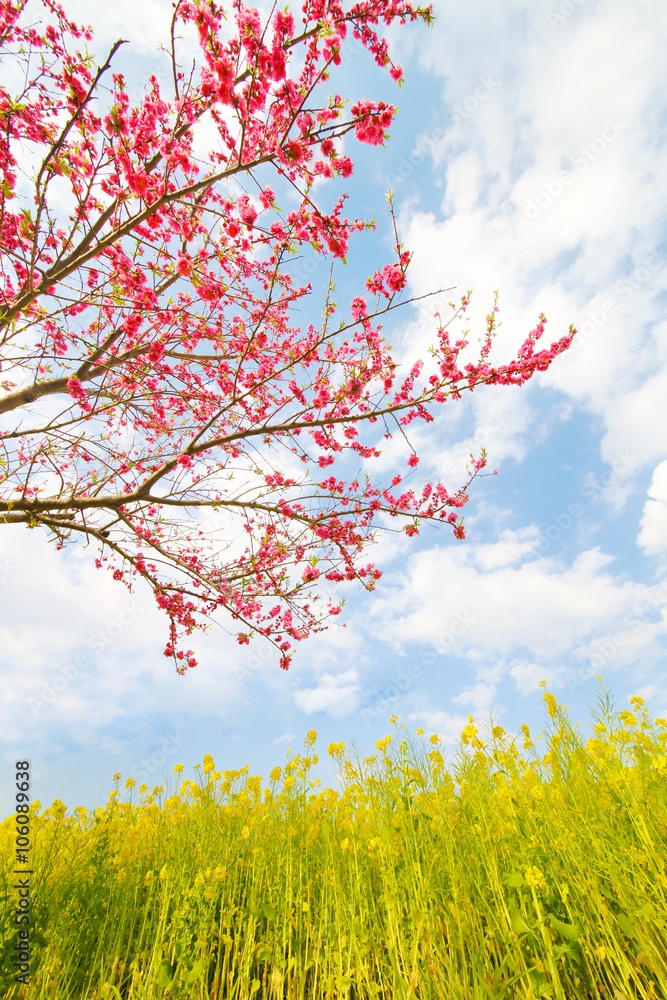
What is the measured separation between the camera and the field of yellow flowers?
101 inches

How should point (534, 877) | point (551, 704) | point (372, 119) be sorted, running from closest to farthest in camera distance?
point (534, 877), point (372, 119), point (551, 704)

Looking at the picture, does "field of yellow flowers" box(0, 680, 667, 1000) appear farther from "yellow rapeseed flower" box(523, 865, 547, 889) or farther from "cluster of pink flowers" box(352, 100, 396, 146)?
"cluster of pink flowers" box(352, 100, 396, 146)

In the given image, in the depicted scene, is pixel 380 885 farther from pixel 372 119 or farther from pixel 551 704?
pixel 372 119

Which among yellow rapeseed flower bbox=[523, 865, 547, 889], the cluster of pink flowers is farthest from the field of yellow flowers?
the cluster of pink flowers

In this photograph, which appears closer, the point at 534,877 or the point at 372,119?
the point at 534,877

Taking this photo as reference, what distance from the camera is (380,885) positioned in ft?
12.3

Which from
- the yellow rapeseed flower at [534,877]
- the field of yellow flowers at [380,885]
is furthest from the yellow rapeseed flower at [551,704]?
the yellow rapeseed flower at [534,877]

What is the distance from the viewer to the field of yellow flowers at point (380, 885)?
2.56 m

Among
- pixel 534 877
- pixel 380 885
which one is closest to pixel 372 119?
pixel 534 877

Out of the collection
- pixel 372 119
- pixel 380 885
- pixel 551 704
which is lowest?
pixel 380 885

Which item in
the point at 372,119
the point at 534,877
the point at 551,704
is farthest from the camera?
the point at 551,704

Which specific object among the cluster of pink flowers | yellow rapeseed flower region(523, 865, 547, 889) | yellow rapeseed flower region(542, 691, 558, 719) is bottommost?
yellow rapeseed flower region(523, 865, 547, 889)

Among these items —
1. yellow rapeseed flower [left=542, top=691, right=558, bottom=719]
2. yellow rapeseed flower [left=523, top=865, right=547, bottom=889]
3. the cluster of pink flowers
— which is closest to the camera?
yellow rapeseed flower [left=523, top=865, right=547, bottom=889]

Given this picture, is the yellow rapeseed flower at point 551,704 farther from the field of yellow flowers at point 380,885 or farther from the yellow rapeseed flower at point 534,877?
the yellow rapeseed flower at point 534,877
